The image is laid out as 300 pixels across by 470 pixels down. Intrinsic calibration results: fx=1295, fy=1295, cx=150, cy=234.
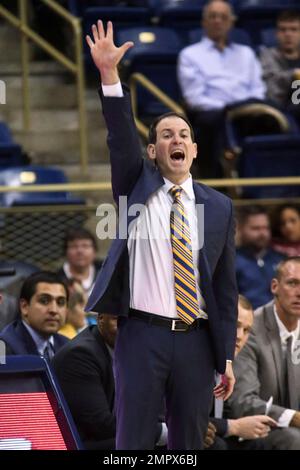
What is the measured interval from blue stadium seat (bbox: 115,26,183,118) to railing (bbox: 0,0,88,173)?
33 centimetres

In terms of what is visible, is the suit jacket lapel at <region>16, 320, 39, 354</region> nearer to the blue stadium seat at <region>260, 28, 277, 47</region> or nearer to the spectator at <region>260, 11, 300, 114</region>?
the spectator at <region>260, 11, 300, 114</region>

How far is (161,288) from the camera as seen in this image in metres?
4.40

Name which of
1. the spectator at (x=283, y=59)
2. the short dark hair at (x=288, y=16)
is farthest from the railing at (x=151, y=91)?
the short dark hair at (x=288, y=16)

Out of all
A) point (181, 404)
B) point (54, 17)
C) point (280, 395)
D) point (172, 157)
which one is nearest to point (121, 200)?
point (172, 157)

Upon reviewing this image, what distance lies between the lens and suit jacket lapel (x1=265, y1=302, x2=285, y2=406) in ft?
19.8

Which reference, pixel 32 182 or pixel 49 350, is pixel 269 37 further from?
pixel 49 350

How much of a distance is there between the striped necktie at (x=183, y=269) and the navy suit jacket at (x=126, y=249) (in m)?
0.07

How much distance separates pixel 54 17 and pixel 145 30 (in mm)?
1052

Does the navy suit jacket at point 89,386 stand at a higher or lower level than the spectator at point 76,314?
lower

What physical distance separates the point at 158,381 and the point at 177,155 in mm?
783

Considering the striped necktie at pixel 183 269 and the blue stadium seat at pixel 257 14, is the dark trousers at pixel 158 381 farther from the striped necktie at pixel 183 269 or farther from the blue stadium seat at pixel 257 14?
the blue stadium seat at pixel 257 14

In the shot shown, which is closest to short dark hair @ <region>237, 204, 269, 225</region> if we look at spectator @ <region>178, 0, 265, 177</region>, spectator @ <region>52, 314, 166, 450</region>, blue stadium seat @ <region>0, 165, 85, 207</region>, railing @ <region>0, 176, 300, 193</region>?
railing @ <region>0, 176, 300, 193</region>

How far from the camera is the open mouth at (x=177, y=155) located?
4465 mm

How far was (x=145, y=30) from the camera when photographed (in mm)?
9602
